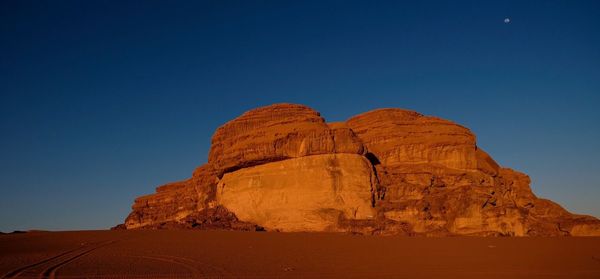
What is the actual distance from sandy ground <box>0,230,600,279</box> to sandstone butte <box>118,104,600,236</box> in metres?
8.65

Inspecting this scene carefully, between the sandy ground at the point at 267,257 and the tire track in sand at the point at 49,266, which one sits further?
the sandy ground at the point at 267,257

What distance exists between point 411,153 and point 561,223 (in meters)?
14.0

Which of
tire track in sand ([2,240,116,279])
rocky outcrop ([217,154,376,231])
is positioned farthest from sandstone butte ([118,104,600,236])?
tire track in sand ([2,240,116,279])

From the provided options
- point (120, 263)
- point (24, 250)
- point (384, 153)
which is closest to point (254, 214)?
point (384, 153)

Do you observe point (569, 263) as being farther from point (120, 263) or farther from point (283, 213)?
point (283, 213)

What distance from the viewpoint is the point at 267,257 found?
17.4 metres

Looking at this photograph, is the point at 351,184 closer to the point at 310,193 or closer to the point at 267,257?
the point at 310,193

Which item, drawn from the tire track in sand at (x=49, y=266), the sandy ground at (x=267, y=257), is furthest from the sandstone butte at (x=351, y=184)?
the tire track in sand at (x=49, y=266)

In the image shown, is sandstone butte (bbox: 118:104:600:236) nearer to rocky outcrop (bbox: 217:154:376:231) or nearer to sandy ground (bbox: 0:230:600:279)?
rocky outcrop (bbox: 217:154:376:231)

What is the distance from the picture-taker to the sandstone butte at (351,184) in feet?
113

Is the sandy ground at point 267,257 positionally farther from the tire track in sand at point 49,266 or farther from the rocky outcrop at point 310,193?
the rocky outcrop at point 310,193

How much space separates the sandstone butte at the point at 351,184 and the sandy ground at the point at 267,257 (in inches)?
340

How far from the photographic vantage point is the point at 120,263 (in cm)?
1505

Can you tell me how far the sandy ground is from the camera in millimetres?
13344
